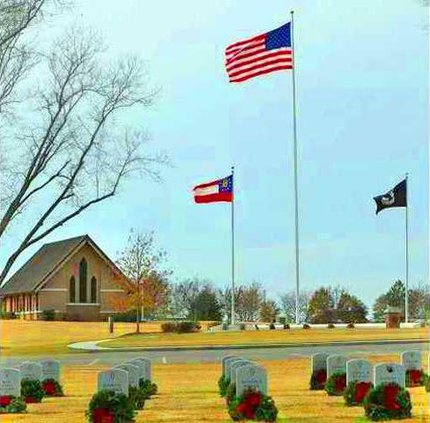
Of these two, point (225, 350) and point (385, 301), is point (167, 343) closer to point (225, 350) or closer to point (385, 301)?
point (225, 350)

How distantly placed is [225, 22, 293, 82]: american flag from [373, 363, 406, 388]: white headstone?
62.9 ft

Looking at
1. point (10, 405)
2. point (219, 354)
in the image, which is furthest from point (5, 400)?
point (219, 354)

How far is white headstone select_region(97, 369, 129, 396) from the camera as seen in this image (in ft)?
41.7

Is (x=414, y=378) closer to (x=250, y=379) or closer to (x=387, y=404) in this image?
(x=387, y=404)

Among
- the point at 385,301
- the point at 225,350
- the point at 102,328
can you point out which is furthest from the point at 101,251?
the point at 225,350

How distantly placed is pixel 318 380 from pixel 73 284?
185 ft

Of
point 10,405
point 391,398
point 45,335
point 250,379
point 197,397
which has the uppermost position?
point 250,379

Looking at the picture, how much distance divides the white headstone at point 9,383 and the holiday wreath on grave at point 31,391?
110 centimetres

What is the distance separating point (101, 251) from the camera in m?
70.4

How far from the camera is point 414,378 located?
16469mm

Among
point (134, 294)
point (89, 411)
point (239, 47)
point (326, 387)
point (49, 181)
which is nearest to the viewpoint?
point (89, 411)

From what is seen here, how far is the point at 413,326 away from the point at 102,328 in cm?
2092

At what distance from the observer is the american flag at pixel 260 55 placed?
3250 cm

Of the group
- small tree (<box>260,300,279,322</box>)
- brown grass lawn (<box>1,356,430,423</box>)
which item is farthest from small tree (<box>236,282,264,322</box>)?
brown grass lawn (<box>1,356,430,423</box>)
